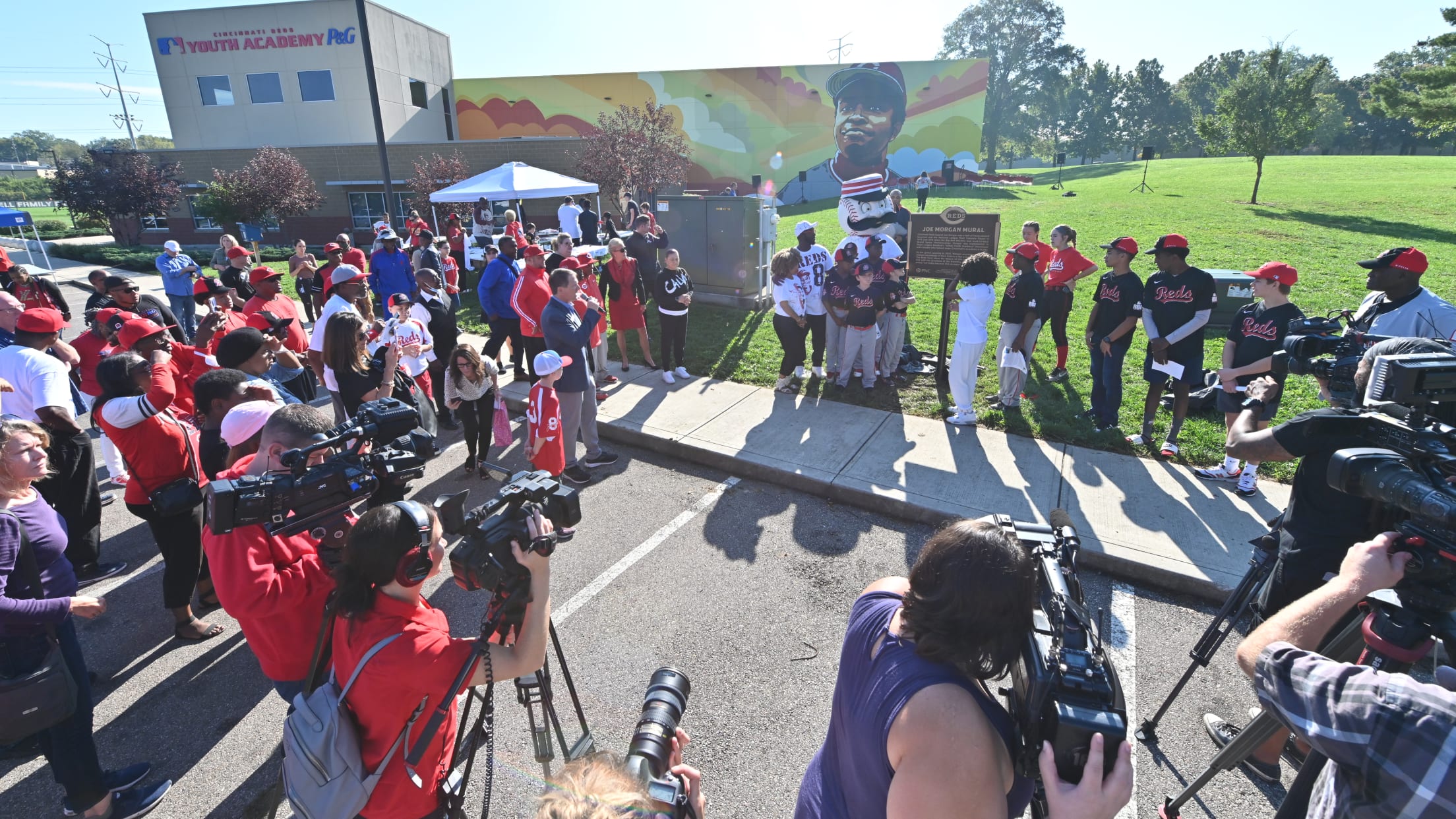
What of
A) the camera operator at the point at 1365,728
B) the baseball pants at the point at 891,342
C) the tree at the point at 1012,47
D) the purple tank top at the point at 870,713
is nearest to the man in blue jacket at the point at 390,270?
the baseball pants at the point at 891,342

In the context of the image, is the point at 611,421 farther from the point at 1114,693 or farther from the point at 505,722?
the point at 1114,693

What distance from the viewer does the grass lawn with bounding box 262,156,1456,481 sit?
751 centimetres

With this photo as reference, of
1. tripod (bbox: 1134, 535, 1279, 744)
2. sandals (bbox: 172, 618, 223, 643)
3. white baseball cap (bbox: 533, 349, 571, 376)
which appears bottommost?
sandals (bbox: 172, 618, 223, 643)

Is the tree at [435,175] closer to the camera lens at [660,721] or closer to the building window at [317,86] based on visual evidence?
the building window at [317,86]

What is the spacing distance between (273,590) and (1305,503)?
171 inches

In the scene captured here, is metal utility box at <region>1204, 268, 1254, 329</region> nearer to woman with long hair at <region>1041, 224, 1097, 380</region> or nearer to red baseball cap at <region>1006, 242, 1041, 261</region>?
woman with long hair at <region>1041, 224, 1097, 380</region>

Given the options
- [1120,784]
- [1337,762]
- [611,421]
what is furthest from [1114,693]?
[611,421]

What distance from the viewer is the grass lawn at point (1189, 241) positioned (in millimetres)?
7508

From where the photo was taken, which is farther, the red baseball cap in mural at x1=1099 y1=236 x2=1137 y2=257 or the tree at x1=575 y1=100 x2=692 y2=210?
the tree at x1=575 y1=100 x2=692 y2=210

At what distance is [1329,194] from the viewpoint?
23.5 m

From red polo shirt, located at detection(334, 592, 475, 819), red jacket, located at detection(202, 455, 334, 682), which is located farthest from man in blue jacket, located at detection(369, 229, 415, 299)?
red polo shirt, located at detection(334, 592, 475, 819)

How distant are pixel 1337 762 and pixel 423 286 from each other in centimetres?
786

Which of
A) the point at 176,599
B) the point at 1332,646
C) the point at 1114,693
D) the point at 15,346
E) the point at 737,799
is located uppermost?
the point at 15,346

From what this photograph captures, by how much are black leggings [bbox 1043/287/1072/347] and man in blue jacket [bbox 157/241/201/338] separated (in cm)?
1220
